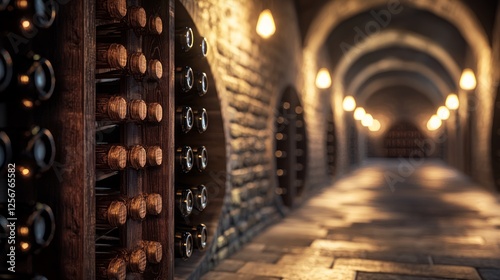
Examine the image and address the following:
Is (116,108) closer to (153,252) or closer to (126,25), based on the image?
(126,25)

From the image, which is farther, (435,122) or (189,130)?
(435,122)

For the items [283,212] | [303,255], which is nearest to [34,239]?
[303,255]

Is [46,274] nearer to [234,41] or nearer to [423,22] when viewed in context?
[234,41]

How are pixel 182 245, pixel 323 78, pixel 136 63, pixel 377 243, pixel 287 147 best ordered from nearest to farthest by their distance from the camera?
1. pixel 136 63
2. pixel 182 245
3. pixel 377 243
4. pixel 287 147
5. pixel 323 78

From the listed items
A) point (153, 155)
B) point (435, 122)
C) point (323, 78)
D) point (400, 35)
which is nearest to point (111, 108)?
point (153, 155)

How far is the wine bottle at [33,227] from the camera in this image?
1777 millimetres

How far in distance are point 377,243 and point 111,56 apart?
3.35 m

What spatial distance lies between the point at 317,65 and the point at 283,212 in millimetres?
4490

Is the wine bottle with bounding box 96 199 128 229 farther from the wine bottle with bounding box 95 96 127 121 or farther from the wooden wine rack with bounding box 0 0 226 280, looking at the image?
the wine bottle with bounding box 95 96 127 121

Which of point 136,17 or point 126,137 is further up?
point 136,17

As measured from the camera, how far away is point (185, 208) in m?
3.31

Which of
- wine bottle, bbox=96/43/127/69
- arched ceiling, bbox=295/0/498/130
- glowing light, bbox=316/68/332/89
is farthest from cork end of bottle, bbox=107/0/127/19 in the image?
glowing light, bbox=316/68/332/89

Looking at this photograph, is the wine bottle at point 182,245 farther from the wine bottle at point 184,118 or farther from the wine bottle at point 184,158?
the wine bottle at point 184,118

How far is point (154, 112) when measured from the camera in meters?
2.78
